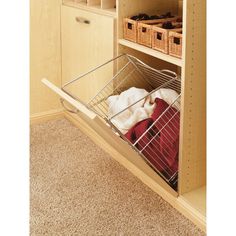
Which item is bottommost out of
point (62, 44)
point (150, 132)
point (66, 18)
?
point (150, 132)

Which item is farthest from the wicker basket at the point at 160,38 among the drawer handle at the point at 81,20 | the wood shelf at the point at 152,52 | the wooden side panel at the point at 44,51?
the wooden side panel at the point at 44,51

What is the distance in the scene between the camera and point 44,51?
2.64 metres

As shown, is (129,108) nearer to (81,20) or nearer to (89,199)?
(89,199)

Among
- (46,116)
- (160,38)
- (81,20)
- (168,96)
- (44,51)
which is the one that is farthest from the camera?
(46,116)

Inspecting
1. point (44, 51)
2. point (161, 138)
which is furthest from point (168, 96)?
point (44, 51)

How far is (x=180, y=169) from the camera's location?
5.55 feet

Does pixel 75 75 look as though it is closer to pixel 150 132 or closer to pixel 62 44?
pixel 62 44

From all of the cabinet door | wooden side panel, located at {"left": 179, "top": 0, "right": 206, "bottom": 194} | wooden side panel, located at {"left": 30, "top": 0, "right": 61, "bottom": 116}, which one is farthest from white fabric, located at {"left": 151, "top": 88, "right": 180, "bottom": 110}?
wooden side panel, located at {"left": 30, "top": 0, "right": 61, "bottom": 116}

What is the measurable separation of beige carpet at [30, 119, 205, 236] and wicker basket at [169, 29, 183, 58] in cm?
66

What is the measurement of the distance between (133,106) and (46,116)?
3.41 feet
